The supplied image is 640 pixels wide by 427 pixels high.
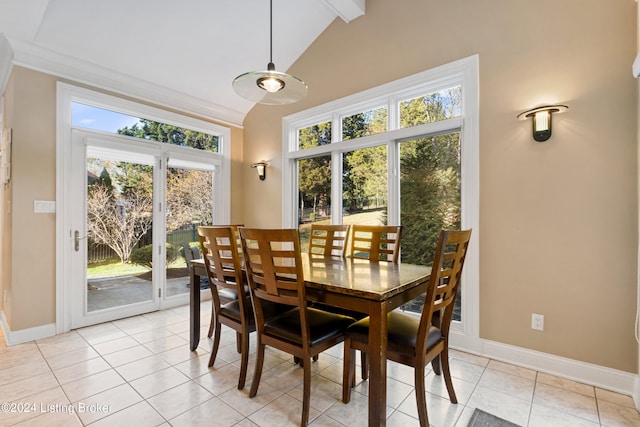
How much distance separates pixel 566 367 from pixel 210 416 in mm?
2547

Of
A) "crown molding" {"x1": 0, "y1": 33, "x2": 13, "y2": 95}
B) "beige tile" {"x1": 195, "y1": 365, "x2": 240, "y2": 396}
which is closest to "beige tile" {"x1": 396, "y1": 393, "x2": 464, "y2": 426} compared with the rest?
"beige tile" {"x1": 195, "y1": 365, "x2": 240, "y2": 396}

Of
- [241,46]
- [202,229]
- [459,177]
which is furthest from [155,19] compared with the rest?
[459,177]

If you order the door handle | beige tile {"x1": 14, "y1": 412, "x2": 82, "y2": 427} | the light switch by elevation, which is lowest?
beige tile {"x1": 14, "y1": 412, "x2": 82, "y2": 427}

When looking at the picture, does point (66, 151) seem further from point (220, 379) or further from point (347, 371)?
point (347, 371)

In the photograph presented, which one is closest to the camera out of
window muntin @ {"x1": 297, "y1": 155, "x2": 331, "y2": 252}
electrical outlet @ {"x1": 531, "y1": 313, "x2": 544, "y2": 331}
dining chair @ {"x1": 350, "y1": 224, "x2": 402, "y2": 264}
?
electrical outlet @ {"x1": 531, "y1": 313, "x2": 544, "y2": 331}

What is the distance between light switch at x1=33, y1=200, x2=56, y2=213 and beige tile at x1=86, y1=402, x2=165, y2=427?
231 cm

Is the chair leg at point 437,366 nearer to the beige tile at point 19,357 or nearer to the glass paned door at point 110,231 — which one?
the beige tile at point 19,357

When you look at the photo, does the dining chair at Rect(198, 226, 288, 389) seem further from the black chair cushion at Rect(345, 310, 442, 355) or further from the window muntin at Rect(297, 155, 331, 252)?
the window muntin at Rect(297, 155, 331, 252)

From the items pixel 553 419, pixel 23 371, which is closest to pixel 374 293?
pixel 553 419

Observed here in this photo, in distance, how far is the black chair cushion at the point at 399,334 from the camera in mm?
1690

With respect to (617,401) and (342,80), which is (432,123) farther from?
(617,401)

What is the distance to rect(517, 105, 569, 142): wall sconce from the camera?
7.51ft

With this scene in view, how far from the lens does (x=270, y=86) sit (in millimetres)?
2262

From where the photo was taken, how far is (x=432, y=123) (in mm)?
2984
